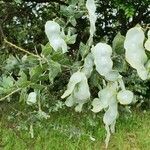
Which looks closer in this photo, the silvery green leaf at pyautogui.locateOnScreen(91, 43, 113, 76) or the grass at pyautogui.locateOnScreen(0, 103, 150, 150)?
the silvery green leaf at pyautogui.locateOnScreen(91, 43, 113, 76)

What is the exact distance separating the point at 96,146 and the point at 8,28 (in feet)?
5.17

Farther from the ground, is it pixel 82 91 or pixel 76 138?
pixel 82 91

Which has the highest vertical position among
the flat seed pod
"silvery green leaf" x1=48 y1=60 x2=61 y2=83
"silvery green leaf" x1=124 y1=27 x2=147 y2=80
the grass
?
"silvery green leaf" x1=124 y1=27 x2=147 y2=80

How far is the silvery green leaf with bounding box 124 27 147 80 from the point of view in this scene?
93cm

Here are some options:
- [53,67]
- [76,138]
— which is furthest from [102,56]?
[76,138]

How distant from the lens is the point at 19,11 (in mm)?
4965

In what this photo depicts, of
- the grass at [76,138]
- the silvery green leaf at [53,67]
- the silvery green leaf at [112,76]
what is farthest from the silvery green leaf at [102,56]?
the grass at [76,138]

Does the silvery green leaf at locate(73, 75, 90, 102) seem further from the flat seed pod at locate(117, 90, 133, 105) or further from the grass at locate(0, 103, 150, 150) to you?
the grass at locate(0, 103, 150, 150)

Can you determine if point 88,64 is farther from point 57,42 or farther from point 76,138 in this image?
point 76,138

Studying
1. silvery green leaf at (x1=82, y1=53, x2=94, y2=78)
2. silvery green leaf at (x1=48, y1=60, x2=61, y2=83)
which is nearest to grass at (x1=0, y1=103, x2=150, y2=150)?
silvery green leaf at (x1=48, y1=60, x2=61, y2=83)

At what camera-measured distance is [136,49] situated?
3.10 ft

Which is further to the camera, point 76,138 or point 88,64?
point 76,138

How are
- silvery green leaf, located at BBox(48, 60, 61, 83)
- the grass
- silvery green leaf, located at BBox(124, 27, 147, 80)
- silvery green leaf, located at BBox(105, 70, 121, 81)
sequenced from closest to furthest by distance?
silvery green leaf, located at BBox(124, 27, 147, 80) < silvery green leaf, located at BBox(105, 70, 121, 81) < silvery green leaf, located at BBox(48, 60, 61, 83) < the grass

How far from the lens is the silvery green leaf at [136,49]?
93cm
